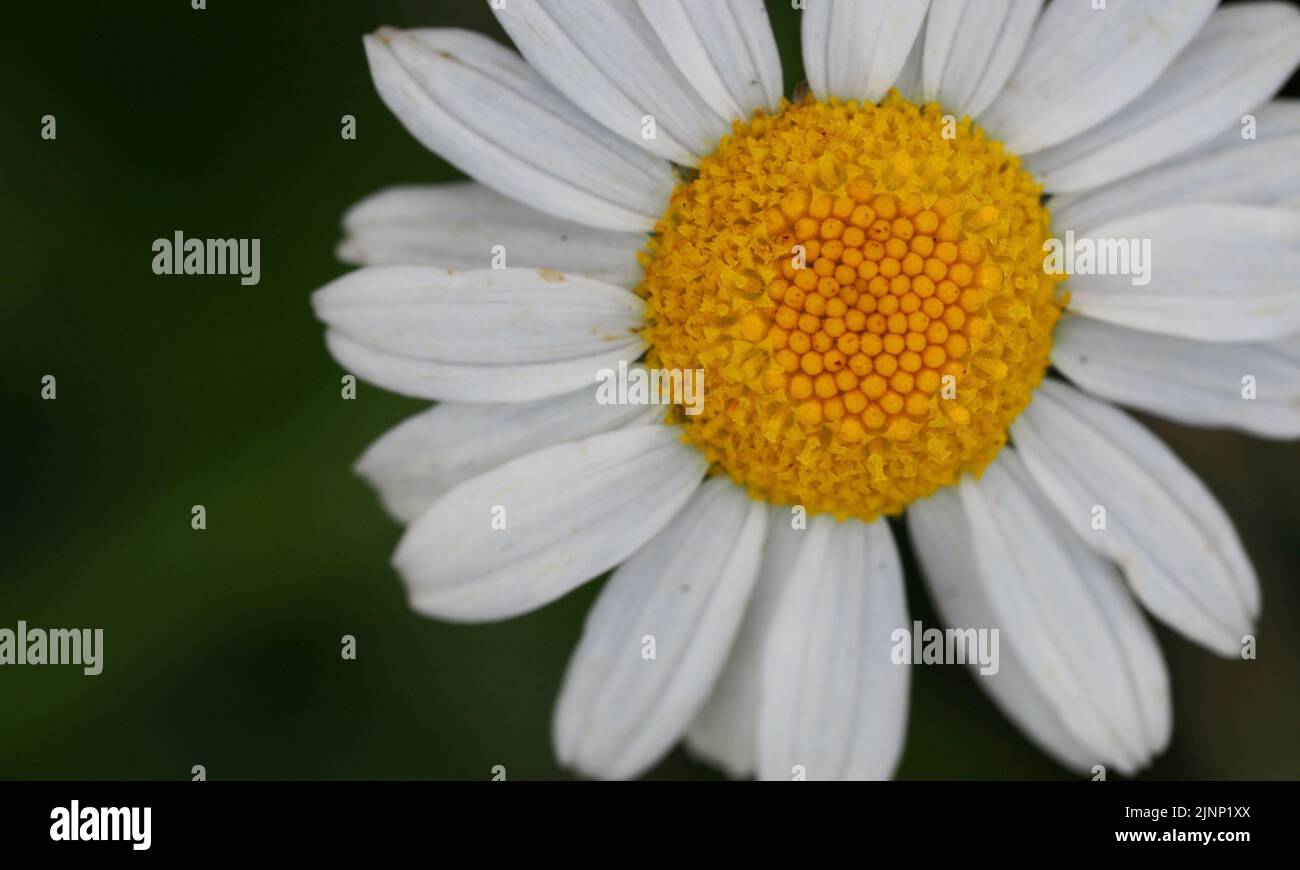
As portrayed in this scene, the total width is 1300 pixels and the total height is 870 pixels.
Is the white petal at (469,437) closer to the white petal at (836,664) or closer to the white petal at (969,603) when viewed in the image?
the white petal at (836,664)

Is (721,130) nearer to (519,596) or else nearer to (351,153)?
(519,596)

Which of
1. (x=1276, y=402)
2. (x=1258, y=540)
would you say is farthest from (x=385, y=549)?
(x=1258, y=540)

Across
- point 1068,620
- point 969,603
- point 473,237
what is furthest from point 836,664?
point 473,237

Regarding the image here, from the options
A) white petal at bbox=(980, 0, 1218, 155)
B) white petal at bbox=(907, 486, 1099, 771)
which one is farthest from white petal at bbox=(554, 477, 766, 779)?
white petal at bbox=(980, 0, 1218, 155)

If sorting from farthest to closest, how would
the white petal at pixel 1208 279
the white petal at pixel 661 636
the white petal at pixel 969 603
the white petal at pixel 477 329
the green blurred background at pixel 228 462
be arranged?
the green blurred background at pixel 228 462 < the white petal at pixel 969 603 < the white petal at pixel 661 636 < the white petal at pixel 477 329 < the white petal at pixel 1208 279

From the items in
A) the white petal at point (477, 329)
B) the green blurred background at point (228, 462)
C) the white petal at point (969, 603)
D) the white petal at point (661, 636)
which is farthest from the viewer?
the green blurred background at point (228, 462)

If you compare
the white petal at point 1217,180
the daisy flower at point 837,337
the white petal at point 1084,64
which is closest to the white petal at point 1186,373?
the daisy flower at point 837,337

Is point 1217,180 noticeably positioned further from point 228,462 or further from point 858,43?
point 228,462

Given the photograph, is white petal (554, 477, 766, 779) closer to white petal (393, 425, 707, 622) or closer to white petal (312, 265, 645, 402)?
white petal (393, 425, 707, 622)

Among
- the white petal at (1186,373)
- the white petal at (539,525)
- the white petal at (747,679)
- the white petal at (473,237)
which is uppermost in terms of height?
the white petal at (473,237)
